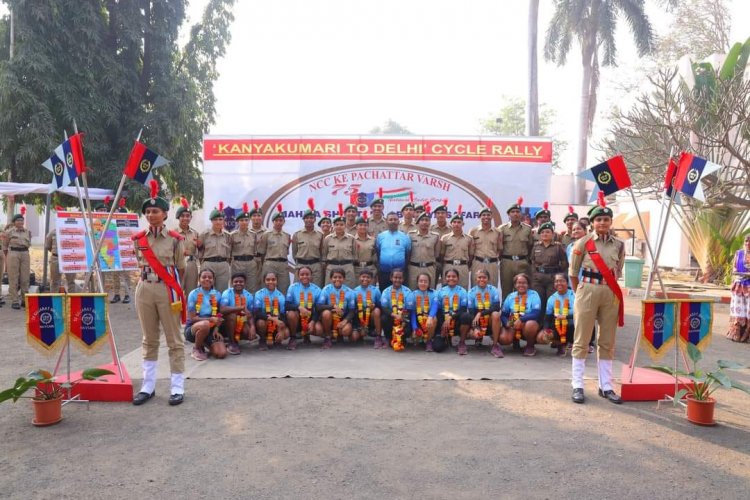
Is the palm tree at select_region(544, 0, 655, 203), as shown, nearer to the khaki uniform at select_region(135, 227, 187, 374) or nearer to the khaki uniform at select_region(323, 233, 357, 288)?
the khaki uniform at select_region(323, 233, 357, 288)

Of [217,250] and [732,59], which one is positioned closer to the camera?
[217,250]

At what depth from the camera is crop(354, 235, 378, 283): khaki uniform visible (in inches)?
291

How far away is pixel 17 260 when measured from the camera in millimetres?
9664

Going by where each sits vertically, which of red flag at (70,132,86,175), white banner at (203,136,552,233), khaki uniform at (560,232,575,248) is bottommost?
khaki uniform at (560,232,575,248)

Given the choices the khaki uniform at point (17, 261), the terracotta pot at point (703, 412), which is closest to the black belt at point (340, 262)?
the terracotta pot at point (703, 412)

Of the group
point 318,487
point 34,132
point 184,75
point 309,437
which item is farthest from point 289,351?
point 184,75

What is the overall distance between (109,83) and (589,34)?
56.2 feet

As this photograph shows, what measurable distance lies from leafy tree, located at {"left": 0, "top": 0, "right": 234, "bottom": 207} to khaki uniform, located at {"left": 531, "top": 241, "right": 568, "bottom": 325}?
33.5 ft

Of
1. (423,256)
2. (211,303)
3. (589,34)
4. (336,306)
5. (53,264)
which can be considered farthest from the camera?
(589,34)

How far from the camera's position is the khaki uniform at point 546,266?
7.08 meters

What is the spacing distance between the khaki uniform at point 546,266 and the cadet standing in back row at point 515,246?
0.60ft

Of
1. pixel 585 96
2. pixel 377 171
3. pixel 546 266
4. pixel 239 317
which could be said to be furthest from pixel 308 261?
pixel 585 96

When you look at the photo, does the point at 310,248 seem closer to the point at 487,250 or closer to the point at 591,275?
the point at 487,250

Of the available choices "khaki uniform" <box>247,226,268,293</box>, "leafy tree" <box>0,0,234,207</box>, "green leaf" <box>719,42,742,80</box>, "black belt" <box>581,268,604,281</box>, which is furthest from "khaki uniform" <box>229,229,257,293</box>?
"green leaf" <box>719,42,742,80</box>
